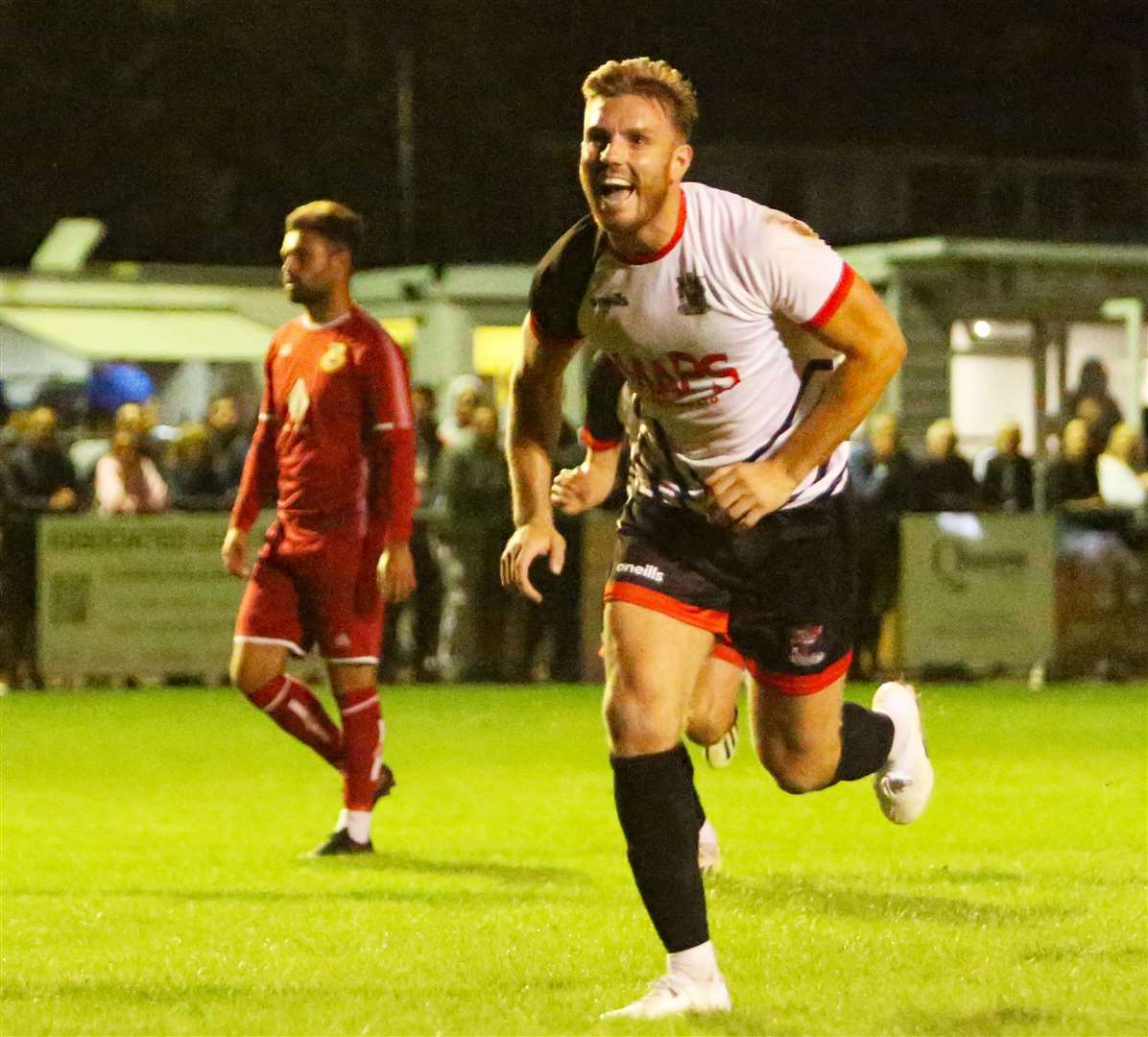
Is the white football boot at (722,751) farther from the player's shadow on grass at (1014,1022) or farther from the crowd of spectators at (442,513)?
the crowd of spectators at (442,513)

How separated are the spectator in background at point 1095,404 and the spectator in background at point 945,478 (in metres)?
1.18

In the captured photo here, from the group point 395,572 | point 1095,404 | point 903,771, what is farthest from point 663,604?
point 1095,404

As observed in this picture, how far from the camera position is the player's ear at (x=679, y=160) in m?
6.04

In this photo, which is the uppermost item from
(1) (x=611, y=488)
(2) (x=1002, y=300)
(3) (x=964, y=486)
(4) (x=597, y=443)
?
(2) (x=1002, y=300)

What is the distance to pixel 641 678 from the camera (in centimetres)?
625

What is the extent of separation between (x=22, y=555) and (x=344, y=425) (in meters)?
9.47

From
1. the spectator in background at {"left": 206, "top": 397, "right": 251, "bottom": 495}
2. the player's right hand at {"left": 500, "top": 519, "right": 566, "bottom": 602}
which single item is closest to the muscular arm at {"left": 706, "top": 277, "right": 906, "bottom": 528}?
the player's right hand at {"left": 500, "top": 519, "right": 566, "bottom": 602}

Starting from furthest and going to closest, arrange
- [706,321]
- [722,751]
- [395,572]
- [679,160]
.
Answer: [395,572]
[722,751]
[706,321]
[679,160]

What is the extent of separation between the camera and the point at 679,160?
6059 millimetres

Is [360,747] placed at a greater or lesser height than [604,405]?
lesser

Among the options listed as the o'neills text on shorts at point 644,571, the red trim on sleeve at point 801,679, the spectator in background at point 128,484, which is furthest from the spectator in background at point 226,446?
the o'neills text on shorts at point 644,571

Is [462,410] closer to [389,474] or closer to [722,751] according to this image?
[389,474]

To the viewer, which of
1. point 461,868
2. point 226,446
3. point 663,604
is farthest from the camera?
point 226,446

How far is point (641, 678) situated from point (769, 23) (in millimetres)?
44843
